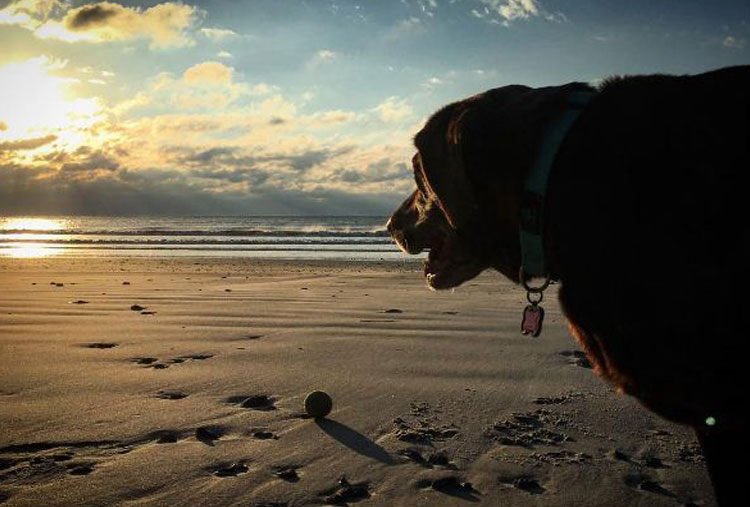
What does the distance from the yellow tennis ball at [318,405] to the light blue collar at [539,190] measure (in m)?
2.25

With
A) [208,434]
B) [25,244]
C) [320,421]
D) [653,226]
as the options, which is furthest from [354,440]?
[25,244]

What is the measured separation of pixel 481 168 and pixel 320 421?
2.27 metres

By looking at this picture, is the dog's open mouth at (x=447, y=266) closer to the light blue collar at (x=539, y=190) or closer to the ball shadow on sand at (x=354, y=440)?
the light blue collar at (x=539, y=190)

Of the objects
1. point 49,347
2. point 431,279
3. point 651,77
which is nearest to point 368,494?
point 431,279

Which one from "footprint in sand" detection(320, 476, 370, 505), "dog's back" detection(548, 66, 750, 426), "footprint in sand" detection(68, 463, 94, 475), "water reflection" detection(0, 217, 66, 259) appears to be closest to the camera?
"dog's back" detection(548, 66, 750, 426)

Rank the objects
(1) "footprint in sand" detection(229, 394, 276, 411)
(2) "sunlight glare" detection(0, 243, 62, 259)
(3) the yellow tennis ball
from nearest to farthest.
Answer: (3) the yellow tennis ball, (1) "footprint in sand" detection(229, 394, 276, 411), (2) "sunlight glare" detection(0, 243, 62, 259)

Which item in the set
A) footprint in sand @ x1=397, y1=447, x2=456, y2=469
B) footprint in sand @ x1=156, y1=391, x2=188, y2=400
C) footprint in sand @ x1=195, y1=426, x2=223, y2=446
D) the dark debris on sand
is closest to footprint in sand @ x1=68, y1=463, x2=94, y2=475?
footprint in sand @ x1=195, y1=426, x2=223, y2=446

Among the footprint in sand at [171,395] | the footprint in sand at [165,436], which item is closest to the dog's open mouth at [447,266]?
the footprint in sand at [165,436]

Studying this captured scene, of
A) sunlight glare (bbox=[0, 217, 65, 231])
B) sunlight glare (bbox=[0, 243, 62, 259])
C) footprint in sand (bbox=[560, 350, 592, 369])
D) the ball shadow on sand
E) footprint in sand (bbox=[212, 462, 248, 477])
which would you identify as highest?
sunlight glare (bbox=[0, 217, 65, 231])

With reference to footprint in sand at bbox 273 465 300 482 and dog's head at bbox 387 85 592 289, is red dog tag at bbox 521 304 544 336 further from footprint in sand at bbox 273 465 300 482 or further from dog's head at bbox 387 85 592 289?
footprint in sand at bbox 273 465 300 482

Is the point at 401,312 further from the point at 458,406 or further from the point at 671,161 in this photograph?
the point at 671,161

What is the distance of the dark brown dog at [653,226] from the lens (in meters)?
1.58

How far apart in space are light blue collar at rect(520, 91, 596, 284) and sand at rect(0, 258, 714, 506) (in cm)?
136

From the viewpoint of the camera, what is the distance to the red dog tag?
219 cm
